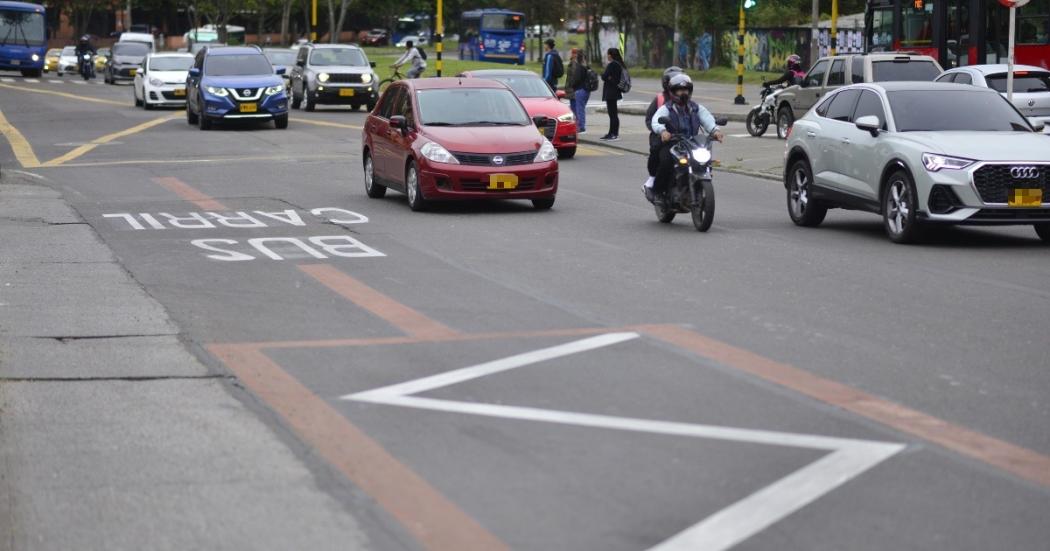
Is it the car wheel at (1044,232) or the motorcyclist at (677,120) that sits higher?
the motorcyclist at (677,120)

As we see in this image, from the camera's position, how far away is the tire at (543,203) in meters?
19.4

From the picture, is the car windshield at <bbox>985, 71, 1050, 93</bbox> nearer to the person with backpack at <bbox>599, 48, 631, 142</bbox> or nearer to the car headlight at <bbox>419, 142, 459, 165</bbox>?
the person with backpack at <bbox>599, 48, 631, 142</bbox>

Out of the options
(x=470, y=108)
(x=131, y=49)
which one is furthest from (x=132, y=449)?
(x=131, y=49)

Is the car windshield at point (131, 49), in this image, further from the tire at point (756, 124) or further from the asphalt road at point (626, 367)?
the asphalt road at point (626, 367)

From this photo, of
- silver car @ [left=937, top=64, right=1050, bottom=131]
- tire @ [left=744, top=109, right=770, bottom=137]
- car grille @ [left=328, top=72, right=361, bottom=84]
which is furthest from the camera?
car grille @ [left=328, top=72, right=361, bottom=84]

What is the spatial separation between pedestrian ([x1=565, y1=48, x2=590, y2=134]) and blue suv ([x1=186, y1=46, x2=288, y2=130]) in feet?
21.5

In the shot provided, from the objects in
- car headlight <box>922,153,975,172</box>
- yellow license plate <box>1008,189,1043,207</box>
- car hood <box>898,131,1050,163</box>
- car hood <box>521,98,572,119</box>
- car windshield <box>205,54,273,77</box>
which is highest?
car windshield <box>205,54,273,77</box>

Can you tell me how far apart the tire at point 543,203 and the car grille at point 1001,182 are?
18.9 ft

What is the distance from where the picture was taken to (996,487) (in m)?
6.62

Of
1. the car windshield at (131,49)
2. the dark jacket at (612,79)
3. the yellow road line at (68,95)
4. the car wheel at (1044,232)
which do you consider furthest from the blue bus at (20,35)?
the car wheel at (1044,232)

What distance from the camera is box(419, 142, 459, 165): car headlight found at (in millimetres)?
18769

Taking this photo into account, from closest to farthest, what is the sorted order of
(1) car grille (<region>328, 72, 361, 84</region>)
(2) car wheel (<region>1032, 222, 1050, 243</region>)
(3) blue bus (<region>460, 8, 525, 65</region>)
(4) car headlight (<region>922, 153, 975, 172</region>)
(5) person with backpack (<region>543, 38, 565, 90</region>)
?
1. (4) car headlight (<region>922, 153, 975, 172</region>)
2. (2) car wheel (<region>1032, 222, 1050, 243</region>)
3. (5) person with backpack (<region>543, 38, 565, 90</region>)
4. (1) car grille (<region>328, 72, 361, 84</region>)
5. (3) blue bus (<region>460, 8, 525, 65</region>)

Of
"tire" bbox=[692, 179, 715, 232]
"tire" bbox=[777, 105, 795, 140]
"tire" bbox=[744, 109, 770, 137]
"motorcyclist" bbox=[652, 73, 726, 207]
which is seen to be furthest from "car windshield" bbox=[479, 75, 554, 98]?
"tire" bbox=[692, 179, 715, 232]

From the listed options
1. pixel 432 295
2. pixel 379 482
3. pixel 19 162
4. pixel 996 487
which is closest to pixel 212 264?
pixel 432 295
